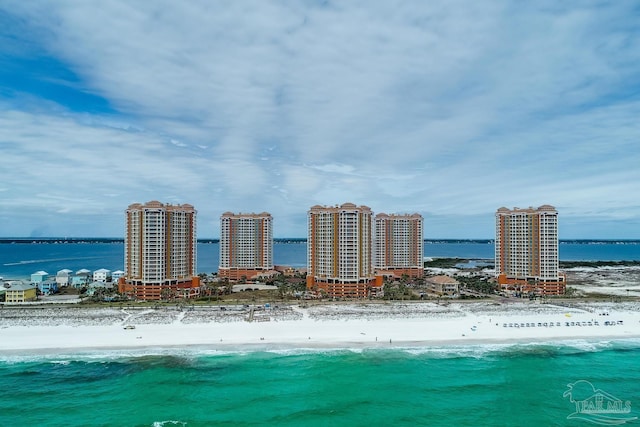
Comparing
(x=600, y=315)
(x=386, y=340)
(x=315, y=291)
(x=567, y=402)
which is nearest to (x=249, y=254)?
(x=315, y=291)

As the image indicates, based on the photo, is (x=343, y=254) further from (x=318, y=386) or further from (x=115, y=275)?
(x=115, y=275)

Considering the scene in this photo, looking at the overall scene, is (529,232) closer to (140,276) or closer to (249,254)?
A: (249,254)

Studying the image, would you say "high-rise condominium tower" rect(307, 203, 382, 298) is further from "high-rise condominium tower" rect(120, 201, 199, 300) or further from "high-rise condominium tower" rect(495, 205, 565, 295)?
"high-rise condominium tower" rect(495, 205, 565, 295)

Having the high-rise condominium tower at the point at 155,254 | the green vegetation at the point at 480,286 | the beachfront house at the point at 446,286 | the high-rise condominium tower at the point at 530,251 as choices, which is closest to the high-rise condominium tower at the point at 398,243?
the green vegetation at the point at 480,286

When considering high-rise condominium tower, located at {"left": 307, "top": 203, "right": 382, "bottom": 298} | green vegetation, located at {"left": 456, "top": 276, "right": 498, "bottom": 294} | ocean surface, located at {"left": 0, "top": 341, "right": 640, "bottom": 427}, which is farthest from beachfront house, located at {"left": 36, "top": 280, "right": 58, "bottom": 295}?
green vegetation, located at {"left": 456, "top": 276, "right": 498, "bottom": 294}

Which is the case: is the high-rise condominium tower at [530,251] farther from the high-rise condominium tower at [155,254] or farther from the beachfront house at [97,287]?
the beachfront house at [97,287]

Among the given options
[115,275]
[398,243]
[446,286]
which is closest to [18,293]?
[115,275]
